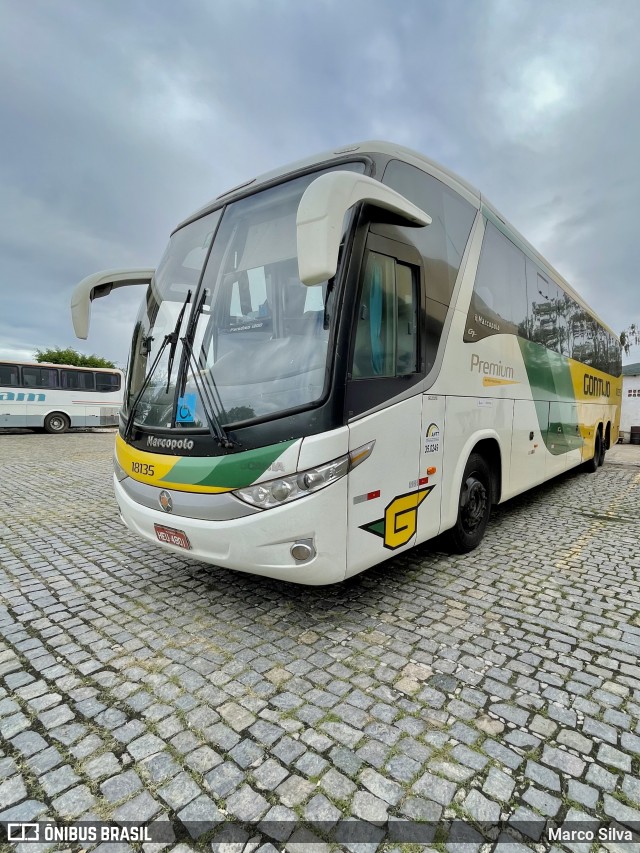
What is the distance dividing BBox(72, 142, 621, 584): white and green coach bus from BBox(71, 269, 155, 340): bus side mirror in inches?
1.3

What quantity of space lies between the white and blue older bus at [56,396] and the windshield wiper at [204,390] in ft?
55.8

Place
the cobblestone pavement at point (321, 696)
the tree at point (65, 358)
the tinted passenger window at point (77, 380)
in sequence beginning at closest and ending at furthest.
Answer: the cobblestone pavement at point (321, 696) → the tinted passenger window at point (77, 380) → the tree at point (65, 358)

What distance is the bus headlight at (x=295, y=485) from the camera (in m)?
2.76

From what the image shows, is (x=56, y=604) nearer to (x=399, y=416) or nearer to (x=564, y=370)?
(x=399, y=416)

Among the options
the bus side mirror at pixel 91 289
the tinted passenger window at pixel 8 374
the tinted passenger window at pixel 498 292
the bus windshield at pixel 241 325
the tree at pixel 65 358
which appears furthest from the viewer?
the tree at pixel 65 358

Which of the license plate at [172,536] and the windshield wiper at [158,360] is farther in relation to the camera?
the windshield wiper at [158,360]

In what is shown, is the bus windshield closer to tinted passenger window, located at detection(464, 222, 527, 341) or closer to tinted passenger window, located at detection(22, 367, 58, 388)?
tinted passenger window, located at detection(464, 222, 527, 341)

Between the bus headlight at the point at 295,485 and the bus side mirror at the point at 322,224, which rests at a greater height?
the bus side mirror at the point at 322,224

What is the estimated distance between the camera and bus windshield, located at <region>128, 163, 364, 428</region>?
294cm

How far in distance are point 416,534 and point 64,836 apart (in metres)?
2.68

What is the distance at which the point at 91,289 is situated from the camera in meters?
4.69

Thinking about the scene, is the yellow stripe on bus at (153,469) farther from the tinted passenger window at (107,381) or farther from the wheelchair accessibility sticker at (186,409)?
the tinted passenger window at (107,381)

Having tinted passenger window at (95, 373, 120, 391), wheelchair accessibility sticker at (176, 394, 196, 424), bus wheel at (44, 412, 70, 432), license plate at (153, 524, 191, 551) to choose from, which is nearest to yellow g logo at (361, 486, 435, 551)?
license plate at (153, 524, 191, 551)

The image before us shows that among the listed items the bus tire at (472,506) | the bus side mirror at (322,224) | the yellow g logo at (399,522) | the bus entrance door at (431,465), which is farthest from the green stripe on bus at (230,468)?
the bus tire at (472,506)
